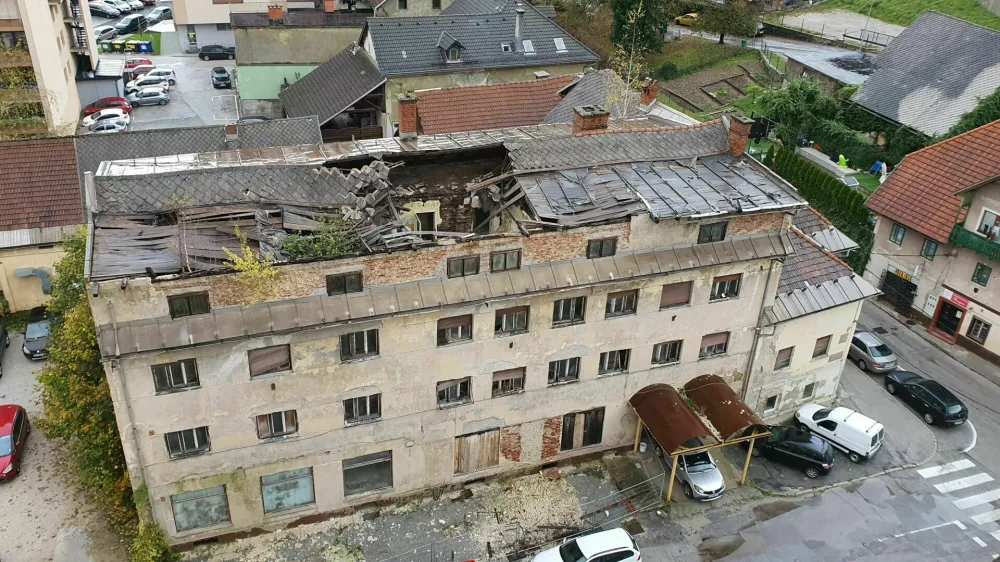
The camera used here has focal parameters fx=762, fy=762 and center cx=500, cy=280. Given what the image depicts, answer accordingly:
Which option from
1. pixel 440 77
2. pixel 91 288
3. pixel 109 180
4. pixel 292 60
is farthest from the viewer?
pixel 292 60

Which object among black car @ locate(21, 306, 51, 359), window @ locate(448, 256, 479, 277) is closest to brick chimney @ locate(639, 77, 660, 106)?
window @ locate(448, 256, 479, 277)

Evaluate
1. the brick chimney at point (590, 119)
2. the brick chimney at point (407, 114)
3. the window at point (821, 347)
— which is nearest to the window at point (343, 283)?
the brick chimney at point (590, 119)

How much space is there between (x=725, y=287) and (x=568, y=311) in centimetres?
710

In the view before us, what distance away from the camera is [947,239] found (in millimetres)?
42469

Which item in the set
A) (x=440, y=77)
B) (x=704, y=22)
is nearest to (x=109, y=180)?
(x=440, y=77)

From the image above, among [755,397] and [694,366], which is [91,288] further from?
[755,397]

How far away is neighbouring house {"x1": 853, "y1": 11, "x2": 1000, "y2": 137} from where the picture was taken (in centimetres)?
5619

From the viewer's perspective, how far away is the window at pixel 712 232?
30219 mm

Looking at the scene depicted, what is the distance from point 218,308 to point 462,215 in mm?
11261

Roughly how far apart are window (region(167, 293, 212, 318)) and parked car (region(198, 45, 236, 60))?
235ft

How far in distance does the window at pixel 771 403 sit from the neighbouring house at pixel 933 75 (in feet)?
102

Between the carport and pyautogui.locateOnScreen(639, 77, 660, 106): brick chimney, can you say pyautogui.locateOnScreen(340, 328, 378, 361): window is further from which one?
pyautogui.locateOnScreen(639, 77, 660, 106): brick chimney

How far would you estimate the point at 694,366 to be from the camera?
33.4m

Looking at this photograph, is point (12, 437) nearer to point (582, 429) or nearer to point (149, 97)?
point (582, 429)
